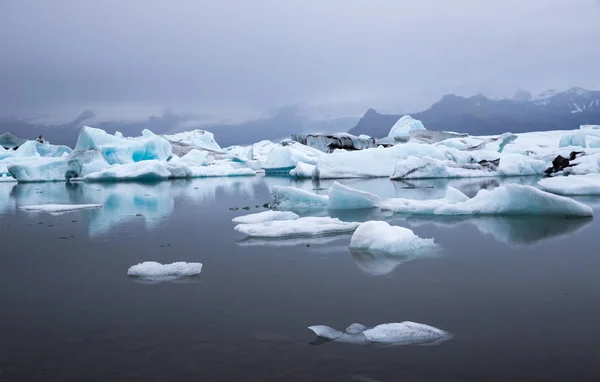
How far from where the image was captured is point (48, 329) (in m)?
3.33

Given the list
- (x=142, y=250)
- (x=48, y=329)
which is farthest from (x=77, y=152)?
(x=48, y=329)

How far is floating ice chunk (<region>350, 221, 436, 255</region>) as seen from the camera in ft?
17.9

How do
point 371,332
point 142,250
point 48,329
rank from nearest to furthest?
point 371,332 → point 48,329 → point 142,250

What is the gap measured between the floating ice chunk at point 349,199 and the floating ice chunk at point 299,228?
7.21 ft

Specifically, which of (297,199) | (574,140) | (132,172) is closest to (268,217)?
(297,199)

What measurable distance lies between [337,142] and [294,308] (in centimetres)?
3086

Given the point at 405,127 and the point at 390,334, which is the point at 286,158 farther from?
the point at 390,334

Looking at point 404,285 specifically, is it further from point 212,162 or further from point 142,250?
point 212,162

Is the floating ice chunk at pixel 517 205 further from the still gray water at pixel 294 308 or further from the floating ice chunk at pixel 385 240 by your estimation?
the floating ice chunk at pixel 385 240

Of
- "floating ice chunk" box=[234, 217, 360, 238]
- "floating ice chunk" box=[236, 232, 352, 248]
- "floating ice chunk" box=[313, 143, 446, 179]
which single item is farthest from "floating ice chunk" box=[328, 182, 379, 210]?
"floating ice chunk" box=[313, 143, 446, 179]

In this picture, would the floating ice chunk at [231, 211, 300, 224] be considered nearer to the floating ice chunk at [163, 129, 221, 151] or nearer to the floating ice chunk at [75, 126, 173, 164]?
the floating ice chunk at [75, 126, 173, 164]

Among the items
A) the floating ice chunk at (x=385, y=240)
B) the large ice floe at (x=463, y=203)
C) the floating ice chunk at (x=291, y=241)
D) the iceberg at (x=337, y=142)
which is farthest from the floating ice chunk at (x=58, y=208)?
the iceberg at (x=337, y=142)

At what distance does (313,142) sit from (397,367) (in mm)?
33098

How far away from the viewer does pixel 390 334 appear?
3021mm
